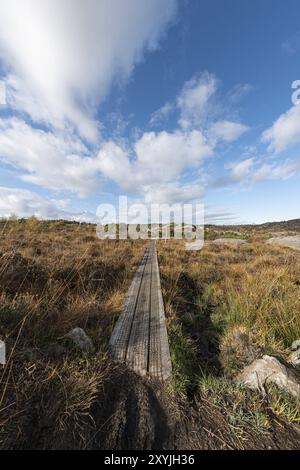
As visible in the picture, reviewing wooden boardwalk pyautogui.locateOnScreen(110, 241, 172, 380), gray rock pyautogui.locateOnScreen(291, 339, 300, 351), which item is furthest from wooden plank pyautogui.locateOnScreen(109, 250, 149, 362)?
gray rock pyautogui.locateOnScreen(291, 339, 300, 351)

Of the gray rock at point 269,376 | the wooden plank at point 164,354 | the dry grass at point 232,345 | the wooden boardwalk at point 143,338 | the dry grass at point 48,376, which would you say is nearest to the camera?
the dry grass at point 48,376

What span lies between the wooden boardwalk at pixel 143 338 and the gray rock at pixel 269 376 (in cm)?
85

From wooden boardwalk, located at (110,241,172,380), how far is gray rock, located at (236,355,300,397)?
85cm

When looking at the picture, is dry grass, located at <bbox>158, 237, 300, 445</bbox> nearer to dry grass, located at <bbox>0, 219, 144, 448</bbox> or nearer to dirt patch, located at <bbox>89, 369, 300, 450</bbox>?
dirt patch, located at <bbox>89, 369, 300, 450</bbox>

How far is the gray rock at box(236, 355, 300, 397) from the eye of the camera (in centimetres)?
190

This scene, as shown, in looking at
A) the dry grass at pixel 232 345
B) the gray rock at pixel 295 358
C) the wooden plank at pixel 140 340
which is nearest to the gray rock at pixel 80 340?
the wooden plank at pixel 140 340

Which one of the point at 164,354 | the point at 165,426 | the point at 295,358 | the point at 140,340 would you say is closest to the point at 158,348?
the point at 164,354

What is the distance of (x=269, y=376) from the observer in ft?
6.55

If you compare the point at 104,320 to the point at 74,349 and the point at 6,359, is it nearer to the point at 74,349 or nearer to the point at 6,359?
the point at 74,349

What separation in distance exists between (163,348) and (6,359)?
175 centimetres

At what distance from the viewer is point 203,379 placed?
2.01 metres

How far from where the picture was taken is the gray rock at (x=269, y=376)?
6.22 feet

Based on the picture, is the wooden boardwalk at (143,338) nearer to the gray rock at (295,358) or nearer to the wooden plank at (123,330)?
the wooden plank at (123,330)

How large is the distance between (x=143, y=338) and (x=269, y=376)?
5.22 feet
